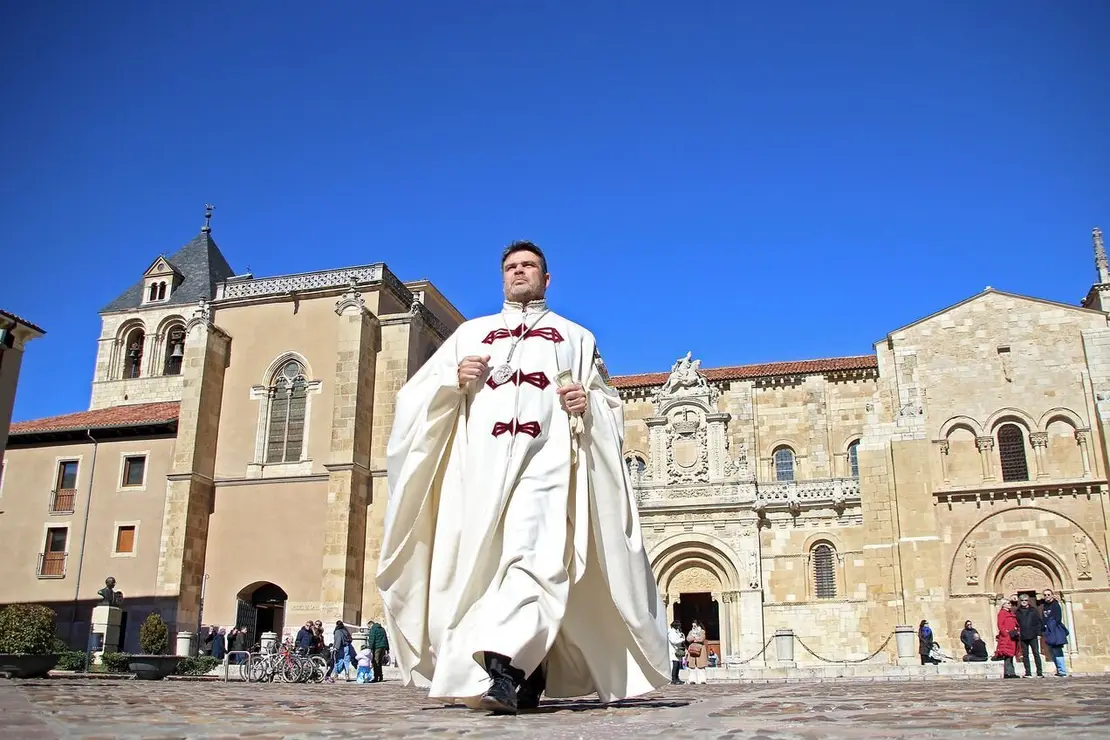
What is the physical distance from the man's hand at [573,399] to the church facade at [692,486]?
71.0 ft

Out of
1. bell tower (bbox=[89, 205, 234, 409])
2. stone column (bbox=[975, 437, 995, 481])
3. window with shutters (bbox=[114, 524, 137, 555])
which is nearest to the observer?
window with shutters (bbox=[114, 524, 137, 555])

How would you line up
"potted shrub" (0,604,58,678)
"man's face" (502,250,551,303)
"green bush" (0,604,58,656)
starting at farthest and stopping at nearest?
"green bush" (0,604,58,656) < "potted shrub" (0,604,58,678) < "man's face" (502,250,551,303)

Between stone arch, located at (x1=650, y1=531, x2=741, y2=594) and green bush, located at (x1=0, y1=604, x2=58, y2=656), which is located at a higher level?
stone arch, located at (x1=650, y1=531, x2=741, y2=594)

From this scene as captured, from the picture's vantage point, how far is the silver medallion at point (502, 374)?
19.0 feet

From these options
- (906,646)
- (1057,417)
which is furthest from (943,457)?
(906,646)

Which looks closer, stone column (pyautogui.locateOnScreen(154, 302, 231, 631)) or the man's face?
the man's face

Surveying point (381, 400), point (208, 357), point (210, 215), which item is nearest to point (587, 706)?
point (381, 400)

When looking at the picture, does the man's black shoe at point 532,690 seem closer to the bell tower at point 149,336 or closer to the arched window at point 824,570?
the arched window at point 824,570

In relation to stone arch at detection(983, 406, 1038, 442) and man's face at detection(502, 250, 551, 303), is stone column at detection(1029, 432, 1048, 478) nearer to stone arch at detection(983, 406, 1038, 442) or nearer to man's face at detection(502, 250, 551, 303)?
stone arch at detection(983, 406, 1038, 442)

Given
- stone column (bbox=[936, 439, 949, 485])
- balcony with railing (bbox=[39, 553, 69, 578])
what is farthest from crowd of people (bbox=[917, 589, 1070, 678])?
balcony with railing (bbox=[39, 553, 69, 578])

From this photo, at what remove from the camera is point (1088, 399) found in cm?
3105

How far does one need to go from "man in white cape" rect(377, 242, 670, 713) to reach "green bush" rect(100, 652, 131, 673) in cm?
1491

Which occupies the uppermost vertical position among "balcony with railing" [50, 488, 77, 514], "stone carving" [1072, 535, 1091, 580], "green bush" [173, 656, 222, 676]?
"balcony with railing" [50, 488, 77, 514]

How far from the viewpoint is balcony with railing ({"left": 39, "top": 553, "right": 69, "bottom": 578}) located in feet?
94.5
